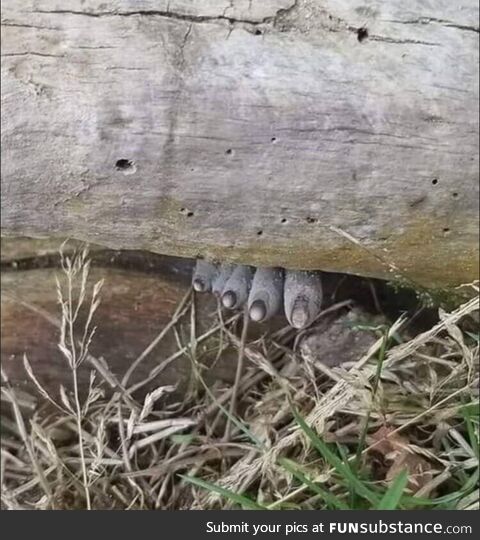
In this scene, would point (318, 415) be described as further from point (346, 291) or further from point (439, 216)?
point (439, 216)

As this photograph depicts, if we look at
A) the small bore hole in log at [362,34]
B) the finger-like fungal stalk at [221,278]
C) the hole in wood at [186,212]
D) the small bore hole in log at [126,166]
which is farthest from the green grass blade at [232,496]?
the small bore hole in log at [362,34]

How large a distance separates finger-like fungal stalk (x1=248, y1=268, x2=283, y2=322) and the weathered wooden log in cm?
32

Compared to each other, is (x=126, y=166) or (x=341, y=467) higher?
(x=126, y=166)

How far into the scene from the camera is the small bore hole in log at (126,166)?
58.1 inches

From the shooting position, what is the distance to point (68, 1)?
1.49m

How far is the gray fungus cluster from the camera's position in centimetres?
180

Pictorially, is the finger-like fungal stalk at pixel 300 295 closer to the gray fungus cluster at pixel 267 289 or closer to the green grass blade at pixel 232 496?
the gray fungus cluster at pixel 267 289

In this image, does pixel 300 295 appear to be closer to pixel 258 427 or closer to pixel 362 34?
pixel 258 427

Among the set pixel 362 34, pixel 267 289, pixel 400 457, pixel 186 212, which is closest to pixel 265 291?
pixel 267 289

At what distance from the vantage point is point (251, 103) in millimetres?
1445

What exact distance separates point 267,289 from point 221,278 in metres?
0.13

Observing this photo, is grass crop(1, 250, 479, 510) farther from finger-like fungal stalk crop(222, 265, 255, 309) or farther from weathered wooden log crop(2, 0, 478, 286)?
weathered wooden log crop(2, 0, 478, 286)

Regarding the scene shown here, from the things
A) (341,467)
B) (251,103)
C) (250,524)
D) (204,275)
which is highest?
(251,103)

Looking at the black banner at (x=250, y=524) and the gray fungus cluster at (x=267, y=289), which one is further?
the gray fungus cluster at (x=267, y=289)
